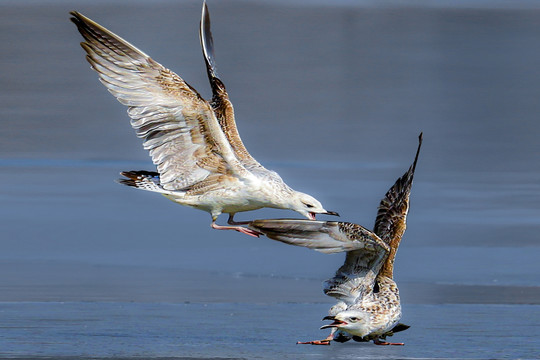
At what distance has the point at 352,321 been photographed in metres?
7.36

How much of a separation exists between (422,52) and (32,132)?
6469mm

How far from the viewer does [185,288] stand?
9.33 meters

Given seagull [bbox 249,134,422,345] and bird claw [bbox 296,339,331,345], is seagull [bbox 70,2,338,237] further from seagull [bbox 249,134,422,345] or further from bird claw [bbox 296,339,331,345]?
bird claw [bbox 296,339,331,345]

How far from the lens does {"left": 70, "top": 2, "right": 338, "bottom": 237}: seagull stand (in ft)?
28.4

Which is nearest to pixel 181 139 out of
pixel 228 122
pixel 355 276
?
pixel 228 122

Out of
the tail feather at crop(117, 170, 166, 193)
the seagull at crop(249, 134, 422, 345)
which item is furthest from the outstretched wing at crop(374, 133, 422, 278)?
the tail feather at crop(117, 170, 166, 193)

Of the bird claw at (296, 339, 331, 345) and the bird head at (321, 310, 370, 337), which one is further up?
the bird head at (321, 310, 370, 337)

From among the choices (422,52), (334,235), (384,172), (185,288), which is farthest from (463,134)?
(334,235)

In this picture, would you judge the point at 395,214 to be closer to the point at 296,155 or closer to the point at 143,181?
the point at 143,181

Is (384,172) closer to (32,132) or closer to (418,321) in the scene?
(32,132)

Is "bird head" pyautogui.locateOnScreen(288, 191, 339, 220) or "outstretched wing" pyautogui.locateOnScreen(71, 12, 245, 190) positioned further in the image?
"bird head" pyautogui.locateOnScreen(288, 191, 339, 220)

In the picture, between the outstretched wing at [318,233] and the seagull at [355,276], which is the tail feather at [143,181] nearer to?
the seagull at [355,276]

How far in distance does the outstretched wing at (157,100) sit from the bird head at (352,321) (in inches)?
72.9

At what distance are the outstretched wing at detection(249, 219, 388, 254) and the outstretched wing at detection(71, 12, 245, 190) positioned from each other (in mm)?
1710
